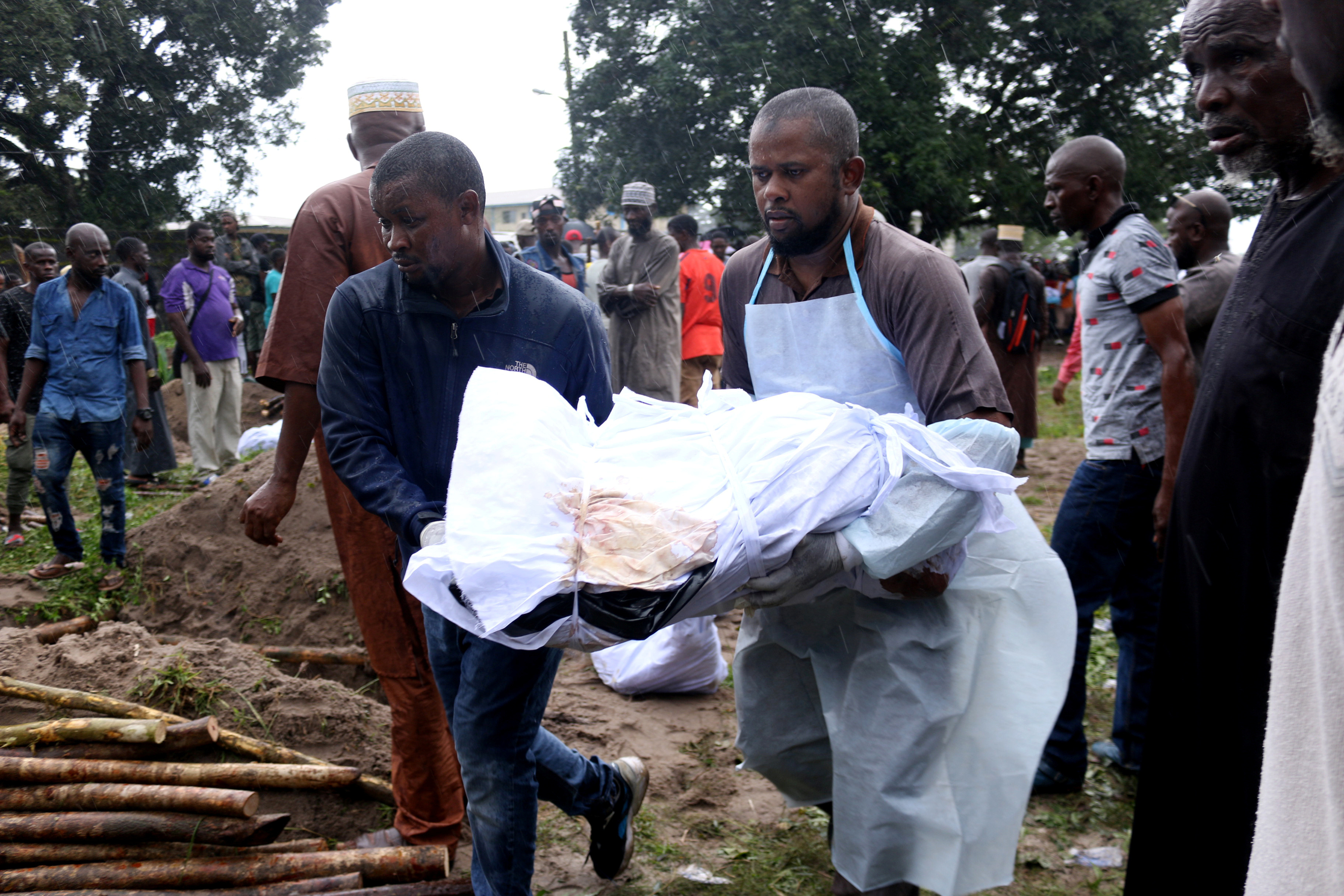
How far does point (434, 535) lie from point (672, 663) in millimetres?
2428

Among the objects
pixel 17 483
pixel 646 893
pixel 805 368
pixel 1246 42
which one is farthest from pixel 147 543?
pixel 1246 42

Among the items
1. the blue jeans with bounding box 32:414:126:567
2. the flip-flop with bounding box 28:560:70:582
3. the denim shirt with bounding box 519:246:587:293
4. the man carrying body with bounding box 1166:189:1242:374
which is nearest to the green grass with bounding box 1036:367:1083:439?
the denim shirt with bounding box 519:246:587:293

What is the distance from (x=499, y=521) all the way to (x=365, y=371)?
0.94 meters

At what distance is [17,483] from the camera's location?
6.81 meters

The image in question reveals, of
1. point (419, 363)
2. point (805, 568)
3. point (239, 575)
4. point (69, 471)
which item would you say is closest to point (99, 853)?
point (419, 363)

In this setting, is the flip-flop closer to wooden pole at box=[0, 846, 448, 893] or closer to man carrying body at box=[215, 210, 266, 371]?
wooden pole at box=[0, 846, 448, 893]

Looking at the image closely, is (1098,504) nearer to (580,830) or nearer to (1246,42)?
(1246,42)

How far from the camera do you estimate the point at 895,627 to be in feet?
7.53

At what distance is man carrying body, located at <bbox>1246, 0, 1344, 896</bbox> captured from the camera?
0.92 meters

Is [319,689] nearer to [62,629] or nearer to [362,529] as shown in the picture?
[362,529]

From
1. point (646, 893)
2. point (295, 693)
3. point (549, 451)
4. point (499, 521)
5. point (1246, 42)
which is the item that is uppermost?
point (1246, 42)

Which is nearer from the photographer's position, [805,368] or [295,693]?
[805,368]

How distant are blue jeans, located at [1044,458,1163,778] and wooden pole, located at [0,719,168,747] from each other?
3.06 meters

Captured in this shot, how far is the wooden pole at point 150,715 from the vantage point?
10.4ft
